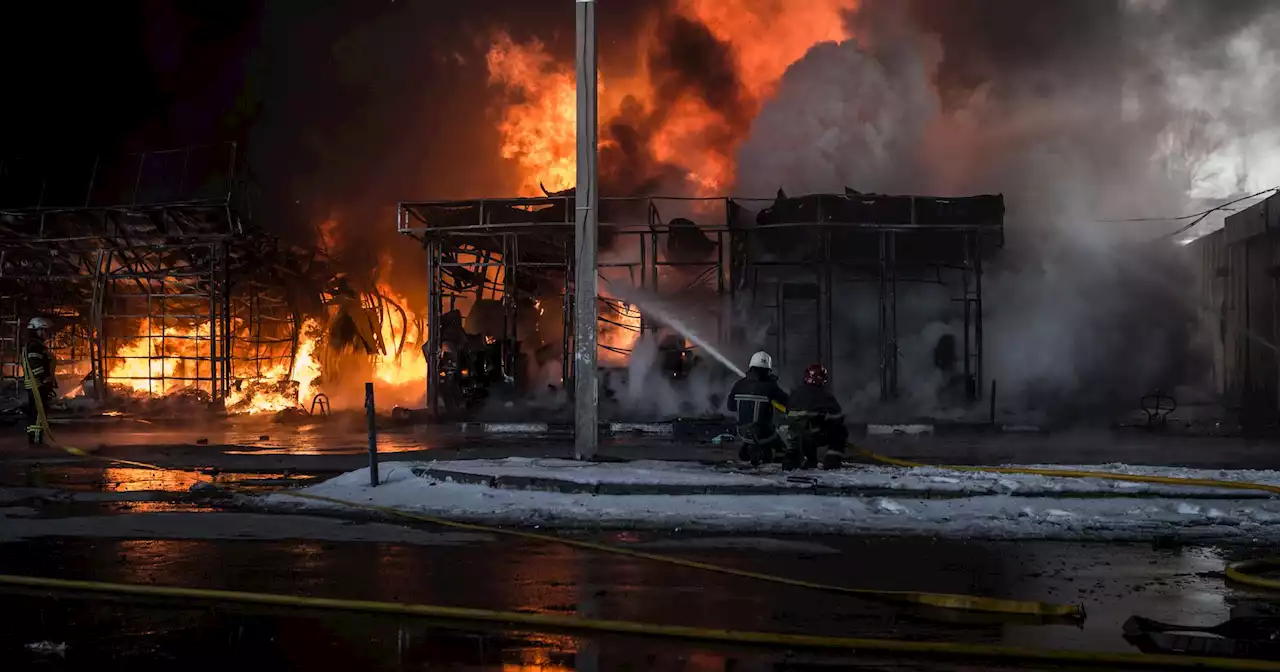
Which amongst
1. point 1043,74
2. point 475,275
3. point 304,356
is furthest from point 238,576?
point 1043,74

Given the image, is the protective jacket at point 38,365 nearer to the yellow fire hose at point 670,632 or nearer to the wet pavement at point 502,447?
the wet pavement at point 502,447

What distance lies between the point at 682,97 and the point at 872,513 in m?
35.0

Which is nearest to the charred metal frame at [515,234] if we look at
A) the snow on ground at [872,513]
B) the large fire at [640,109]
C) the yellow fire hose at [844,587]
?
the large fire at [640,109]

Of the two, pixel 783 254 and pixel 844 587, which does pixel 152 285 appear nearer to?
pixel 783 254

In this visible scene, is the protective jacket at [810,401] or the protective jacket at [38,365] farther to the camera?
the protective jacket at [38,365]

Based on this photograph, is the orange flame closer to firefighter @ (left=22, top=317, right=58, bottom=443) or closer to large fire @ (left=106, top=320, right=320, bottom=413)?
large fire @ (left=106, top=320, right=320, bottom=413)

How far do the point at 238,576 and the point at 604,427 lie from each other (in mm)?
14047

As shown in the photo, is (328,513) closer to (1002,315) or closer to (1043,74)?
(1002,315)

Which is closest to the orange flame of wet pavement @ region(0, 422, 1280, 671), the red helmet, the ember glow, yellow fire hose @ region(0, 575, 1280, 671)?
the ember glow

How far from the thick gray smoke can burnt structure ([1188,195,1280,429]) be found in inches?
91.9

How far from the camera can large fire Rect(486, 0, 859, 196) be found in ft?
131

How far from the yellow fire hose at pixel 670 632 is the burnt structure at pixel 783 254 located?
17.6 meters

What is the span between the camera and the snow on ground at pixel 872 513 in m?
9.16

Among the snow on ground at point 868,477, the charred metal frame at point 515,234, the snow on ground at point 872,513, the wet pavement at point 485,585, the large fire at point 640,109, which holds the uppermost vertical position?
the large fire at point 640,109
